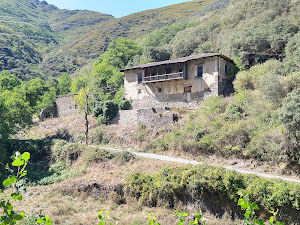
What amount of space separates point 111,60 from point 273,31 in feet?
91.8

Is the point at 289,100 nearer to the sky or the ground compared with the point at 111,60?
nearer to the ground

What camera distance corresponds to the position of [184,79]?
27828 millimetres

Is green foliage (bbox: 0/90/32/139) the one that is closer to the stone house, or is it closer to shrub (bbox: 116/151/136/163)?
shrub (bbox: 116/151/136/163)

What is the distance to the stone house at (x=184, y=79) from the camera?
2625 centimetres

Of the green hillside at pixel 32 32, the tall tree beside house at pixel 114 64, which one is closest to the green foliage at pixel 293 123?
the tall tree beside house at pixel 114 64

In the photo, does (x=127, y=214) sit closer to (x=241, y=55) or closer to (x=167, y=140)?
(x=167, y=140)

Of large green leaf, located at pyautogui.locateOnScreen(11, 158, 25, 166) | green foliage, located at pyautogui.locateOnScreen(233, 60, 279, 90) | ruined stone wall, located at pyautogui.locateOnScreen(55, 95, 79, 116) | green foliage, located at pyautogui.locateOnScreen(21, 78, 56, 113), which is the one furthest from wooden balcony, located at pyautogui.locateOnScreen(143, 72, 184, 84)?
large green leaf, located at pyautogui.locateOnScreen(11, 158, 25, 166)

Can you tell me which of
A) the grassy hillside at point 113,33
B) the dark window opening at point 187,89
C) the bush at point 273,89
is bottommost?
the bush at point 273,89

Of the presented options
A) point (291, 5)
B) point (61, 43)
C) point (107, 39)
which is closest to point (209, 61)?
point (291, 5)

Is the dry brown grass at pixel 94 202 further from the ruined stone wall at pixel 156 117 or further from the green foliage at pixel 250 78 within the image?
the green foliage at pixel 250 78

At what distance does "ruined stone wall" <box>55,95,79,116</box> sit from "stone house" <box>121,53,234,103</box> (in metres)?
9.92

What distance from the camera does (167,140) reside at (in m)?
21.3

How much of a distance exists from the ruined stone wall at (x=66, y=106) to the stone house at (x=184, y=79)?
992cm

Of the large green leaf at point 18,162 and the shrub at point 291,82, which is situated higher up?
the shrub at point 291,82
